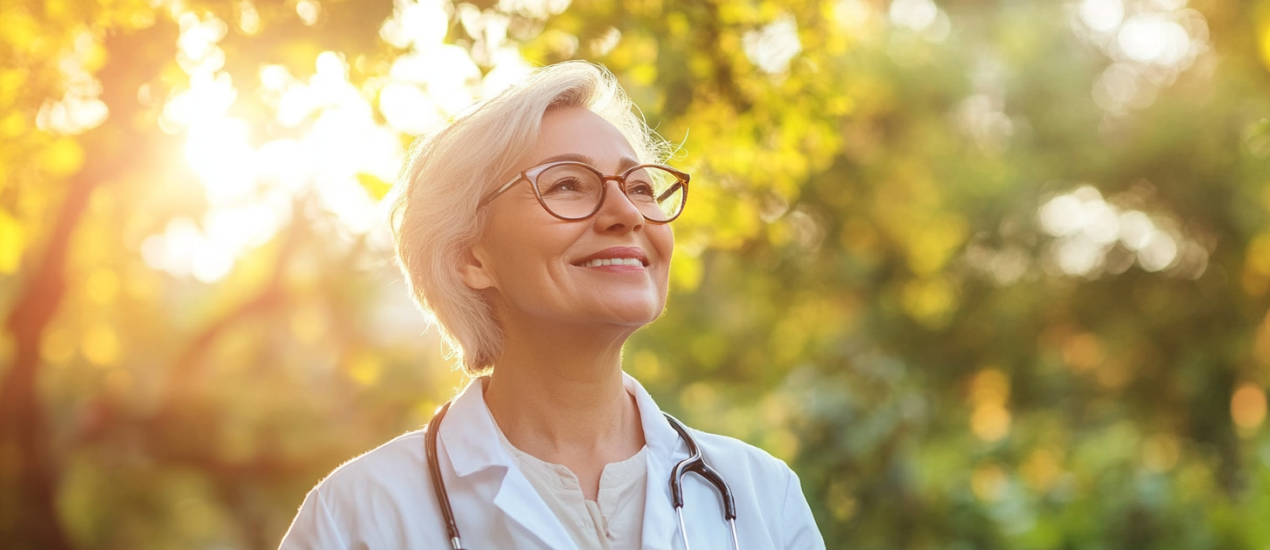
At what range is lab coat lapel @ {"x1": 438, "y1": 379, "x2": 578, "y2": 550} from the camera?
2174 mm

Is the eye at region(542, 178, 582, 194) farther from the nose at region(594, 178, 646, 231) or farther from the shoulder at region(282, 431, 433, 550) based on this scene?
the shoulder at region(282, 431, 433, 550)

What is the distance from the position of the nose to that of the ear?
33cm

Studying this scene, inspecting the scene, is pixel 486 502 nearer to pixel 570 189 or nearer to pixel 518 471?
pixel 518 471

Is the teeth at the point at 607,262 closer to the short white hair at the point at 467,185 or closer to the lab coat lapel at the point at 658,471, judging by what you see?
the short white hair at the point at 467,185

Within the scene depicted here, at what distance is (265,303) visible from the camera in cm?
867

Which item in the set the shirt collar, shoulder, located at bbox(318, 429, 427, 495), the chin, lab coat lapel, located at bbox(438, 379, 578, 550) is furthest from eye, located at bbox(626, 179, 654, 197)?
shoulder, located at bbox(318, 429, 427, 495)

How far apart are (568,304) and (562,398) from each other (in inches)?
10.8

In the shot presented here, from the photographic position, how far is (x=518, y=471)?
226cm

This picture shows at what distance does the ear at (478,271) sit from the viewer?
2.41 metres

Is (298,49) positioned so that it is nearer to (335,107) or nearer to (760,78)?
(335,107)

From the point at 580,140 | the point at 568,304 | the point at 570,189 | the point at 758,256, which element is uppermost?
the point at 758,256

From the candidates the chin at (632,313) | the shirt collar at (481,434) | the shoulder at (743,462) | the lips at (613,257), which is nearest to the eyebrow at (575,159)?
the lips at (613,257)

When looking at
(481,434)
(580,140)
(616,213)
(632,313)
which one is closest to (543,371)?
(481,434)

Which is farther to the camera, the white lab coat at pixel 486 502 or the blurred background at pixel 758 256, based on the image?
the blurred background at pixel 758 256
